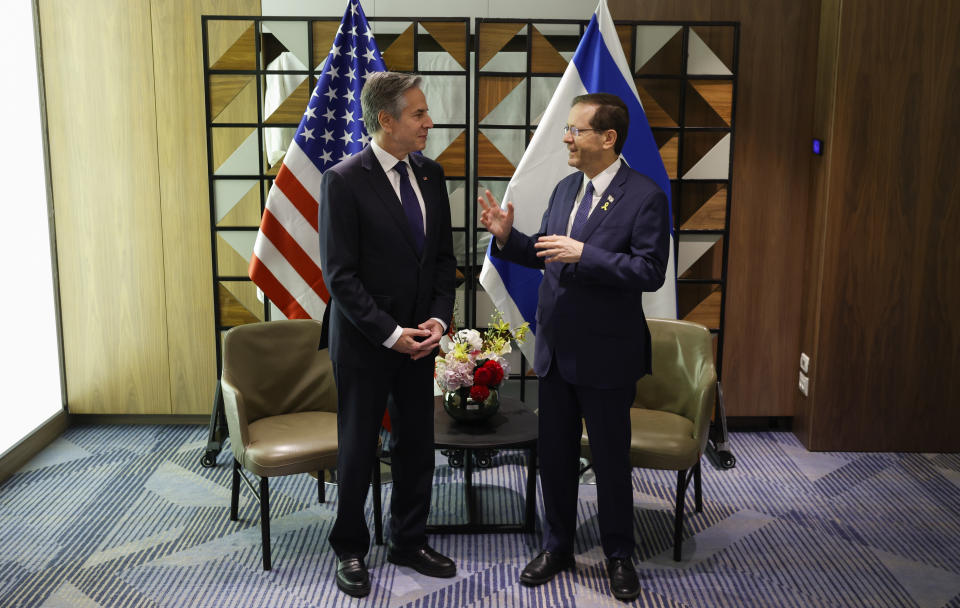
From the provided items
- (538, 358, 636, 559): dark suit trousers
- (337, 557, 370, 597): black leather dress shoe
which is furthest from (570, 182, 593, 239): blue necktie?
(337, 557, 370, 597): black leather dress shoe

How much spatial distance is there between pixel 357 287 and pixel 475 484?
1.59m

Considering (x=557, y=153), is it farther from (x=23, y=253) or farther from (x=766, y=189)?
(x=23, y=253)

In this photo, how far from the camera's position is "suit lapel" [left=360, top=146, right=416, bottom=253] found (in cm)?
289

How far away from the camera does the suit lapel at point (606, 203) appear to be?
9.43ft

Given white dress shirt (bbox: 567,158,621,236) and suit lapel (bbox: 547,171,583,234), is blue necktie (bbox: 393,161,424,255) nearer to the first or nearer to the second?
suit lapel (bbox: 547,171,583,234)

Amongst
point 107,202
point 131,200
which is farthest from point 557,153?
point 107,202

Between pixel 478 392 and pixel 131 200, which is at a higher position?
pixel 131 200

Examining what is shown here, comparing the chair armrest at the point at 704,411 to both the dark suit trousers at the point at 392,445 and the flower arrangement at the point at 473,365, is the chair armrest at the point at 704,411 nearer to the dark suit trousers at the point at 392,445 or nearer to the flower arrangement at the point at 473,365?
the flower arrangement at the point at 473,365

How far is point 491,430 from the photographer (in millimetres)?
3404

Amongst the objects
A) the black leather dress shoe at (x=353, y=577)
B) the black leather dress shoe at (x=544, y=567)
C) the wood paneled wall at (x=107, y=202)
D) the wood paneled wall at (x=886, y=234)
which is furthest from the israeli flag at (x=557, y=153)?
the wood paneled wall at (x=107, y=202)

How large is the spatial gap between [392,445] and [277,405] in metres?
0.71

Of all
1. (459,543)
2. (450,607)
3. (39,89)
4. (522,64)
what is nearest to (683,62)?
(522,64)

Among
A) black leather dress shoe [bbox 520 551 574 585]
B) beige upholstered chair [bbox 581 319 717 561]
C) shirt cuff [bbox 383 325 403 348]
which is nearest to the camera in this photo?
shirt cuff [bbox 383 325 403 348]

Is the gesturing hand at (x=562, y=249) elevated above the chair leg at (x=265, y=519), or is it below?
above
